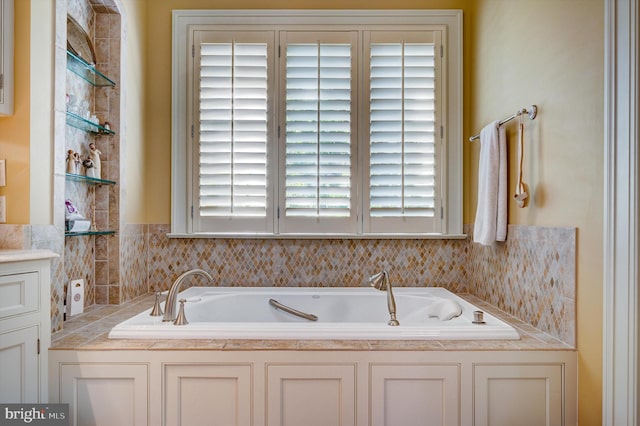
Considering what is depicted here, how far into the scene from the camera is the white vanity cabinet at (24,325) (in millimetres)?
1337

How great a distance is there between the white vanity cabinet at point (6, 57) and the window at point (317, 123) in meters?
1.03

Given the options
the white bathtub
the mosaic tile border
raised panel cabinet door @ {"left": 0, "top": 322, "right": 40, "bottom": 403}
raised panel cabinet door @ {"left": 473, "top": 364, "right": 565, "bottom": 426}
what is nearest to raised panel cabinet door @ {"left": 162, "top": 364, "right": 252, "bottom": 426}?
the white bathtub

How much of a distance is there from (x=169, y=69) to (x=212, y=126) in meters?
0.51

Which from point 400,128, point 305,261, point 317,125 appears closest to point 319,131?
point 317,125

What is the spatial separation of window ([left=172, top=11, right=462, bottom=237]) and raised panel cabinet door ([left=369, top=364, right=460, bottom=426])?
1164 mm

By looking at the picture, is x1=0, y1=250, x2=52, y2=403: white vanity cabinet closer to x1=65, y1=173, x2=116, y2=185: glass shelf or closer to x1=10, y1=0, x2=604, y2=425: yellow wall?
x1=10, y1=0, x2=604, y2=425: yellow wall

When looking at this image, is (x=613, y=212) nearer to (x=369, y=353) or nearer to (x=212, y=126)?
(x=369, y=353)

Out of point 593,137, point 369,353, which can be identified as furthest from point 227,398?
point 593,137

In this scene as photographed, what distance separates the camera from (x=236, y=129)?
2527mm

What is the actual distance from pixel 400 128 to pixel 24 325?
2.22 m

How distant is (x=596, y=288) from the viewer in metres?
1.39

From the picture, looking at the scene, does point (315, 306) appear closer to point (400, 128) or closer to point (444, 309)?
point (444, 309)

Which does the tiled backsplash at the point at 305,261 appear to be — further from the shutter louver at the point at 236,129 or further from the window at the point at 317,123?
the shutter louver at the point at 236,129

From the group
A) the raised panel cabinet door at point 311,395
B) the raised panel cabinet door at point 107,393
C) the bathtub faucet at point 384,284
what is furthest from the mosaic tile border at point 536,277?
the raised panel cabinet door at point 107,393
